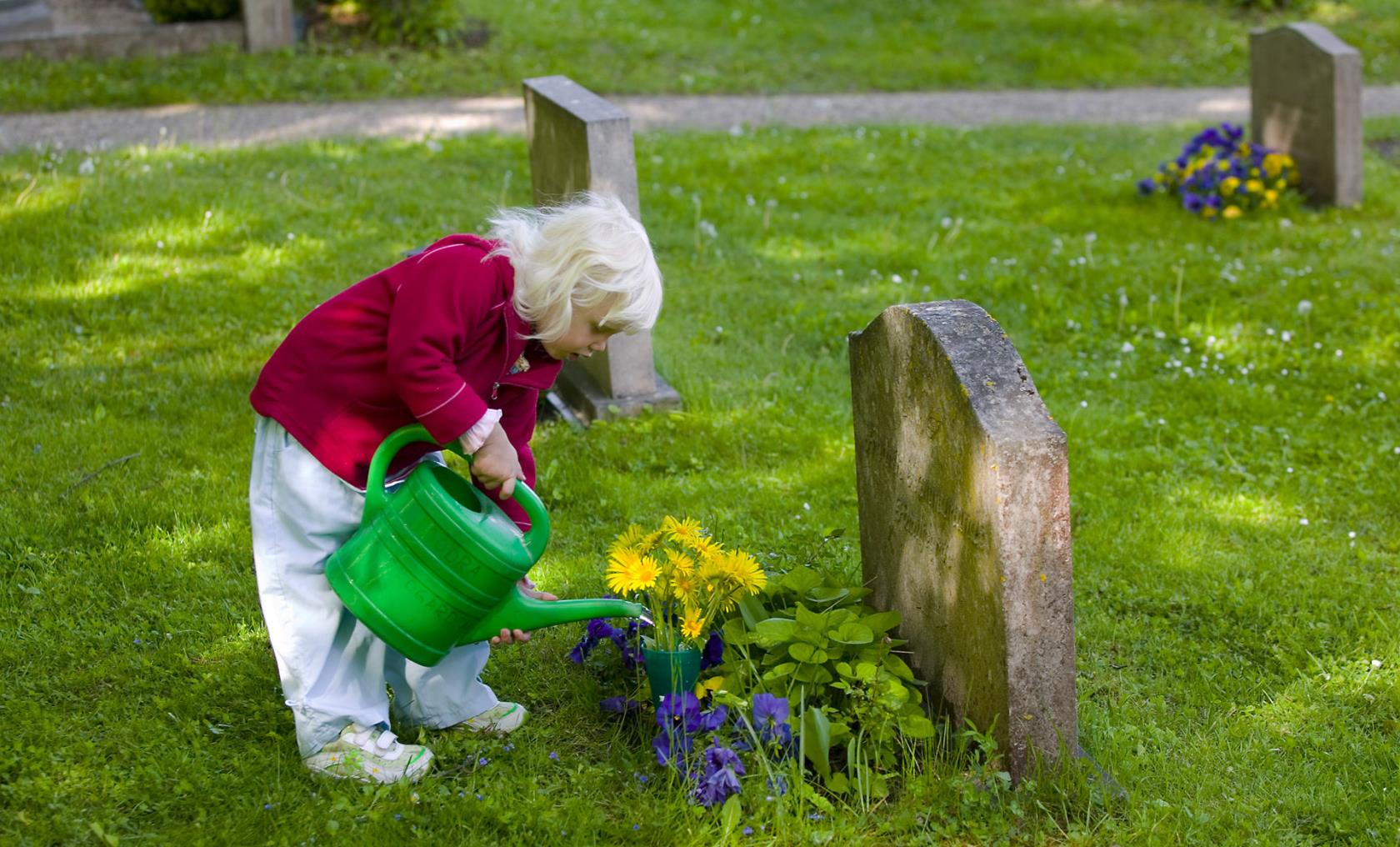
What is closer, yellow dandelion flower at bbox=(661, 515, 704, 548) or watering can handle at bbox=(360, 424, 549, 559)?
watering can handle at bbox=(360, 424, 549, 559)

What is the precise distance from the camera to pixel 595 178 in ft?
15.1

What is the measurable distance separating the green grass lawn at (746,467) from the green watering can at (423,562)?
14.6 inches

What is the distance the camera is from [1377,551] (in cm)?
404

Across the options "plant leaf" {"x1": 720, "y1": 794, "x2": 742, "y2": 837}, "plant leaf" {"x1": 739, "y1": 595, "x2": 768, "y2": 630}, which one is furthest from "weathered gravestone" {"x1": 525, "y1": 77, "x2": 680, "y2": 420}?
"plant leaf" {"x1": 720, "y1": 794, "x2": 742, "y2": 837}

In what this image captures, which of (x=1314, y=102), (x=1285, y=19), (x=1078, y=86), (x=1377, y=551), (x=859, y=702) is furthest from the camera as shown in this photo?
(x=1285, y=19)

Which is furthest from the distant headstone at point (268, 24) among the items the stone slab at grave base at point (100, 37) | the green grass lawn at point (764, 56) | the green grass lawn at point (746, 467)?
the green grass lawn at point (746, 467)

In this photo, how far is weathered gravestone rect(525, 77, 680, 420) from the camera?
15.1 feet

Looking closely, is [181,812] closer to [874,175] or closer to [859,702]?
[859,702]

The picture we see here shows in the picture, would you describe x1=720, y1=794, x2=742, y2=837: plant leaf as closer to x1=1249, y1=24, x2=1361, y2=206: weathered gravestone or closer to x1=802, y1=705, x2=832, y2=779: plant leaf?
x1=802, y1=705, x2=832, y2=779: plant leaf

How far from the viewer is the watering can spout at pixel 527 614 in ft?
8.56

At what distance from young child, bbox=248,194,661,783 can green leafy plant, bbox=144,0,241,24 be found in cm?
857

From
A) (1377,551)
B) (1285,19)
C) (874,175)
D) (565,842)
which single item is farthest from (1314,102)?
(565,842)

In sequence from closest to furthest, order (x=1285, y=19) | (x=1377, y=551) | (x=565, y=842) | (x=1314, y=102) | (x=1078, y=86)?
1. (x=565, y=842)
2. (x=1377, y=551)
3. (x=1314, y=102)
4. (x=1078, y=86)
5. (x=1285, y=19)

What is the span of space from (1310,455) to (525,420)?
3.17 m
